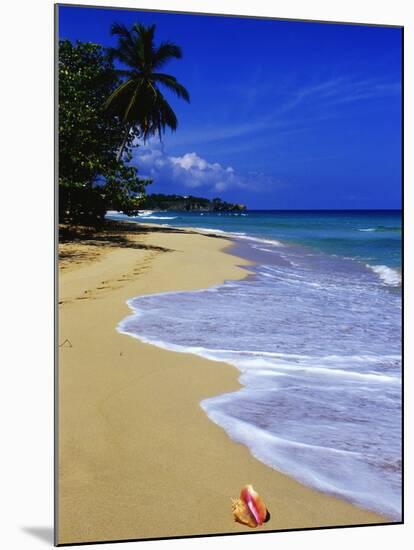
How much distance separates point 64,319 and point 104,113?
3.03 ft

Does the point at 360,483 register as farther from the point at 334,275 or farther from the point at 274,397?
the point at 334,275

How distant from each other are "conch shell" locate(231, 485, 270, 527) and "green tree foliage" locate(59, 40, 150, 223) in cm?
131

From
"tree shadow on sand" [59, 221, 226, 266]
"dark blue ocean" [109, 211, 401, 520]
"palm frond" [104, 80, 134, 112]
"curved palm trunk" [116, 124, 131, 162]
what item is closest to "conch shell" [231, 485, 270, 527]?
"dark blue ocean" [109, 211, 401, 520]

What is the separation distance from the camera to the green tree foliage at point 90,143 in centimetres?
354

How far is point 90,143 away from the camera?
3656mm

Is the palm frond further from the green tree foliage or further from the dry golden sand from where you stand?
the dry golden sand

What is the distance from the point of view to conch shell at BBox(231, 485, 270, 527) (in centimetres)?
354

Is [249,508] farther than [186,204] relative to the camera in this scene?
No

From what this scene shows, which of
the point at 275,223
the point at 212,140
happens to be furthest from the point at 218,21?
the point at 275,223

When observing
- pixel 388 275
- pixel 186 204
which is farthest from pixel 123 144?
pixel 388 275

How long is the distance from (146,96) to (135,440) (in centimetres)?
147

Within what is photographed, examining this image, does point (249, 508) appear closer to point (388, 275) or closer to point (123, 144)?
point (388, 275)

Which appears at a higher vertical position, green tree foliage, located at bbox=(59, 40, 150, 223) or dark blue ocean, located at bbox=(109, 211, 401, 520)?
green tree foliage, located at bbox=(59, 40, 150, 223)

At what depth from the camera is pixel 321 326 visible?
12.5 feet
